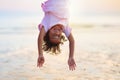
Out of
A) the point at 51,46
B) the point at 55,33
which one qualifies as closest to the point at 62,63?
the point at 51,46

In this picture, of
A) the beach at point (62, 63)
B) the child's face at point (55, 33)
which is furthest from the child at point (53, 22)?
the beach at point (62, 63)

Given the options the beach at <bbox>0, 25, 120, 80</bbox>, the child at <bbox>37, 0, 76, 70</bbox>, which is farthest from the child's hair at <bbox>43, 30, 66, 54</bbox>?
the beach at <bbox>0, 25, 120, 80</bbox>

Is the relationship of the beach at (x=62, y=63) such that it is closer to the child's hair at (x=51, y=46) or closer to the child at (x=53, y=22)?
the child's hair at (x=51, y=46)

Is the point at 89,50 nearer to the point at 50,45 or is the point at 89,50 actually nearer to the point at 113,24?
the point at 50,45

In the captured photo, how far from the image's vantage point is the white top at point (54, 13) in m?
2.67

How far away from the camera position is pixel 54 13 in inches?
106

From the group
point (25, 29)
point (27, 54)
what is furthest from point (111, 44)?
point (25, 29)

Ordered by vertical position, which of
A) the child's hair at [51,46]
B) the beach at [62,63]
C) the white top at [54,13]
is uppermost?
the white top at [54,13]

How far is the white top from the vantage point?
267cm

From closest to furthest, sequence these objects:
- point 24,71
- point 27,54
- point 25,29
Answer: point 24,71
point 27,54
point 25,29

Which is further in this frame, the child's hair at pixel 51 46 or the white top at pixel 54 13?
the child's hair at pixel 51 46

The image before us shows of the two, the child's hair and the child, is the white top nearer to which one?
the child

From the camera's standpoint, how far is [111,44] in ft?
20.2

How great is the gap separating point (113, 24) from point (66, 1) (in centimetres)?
726
